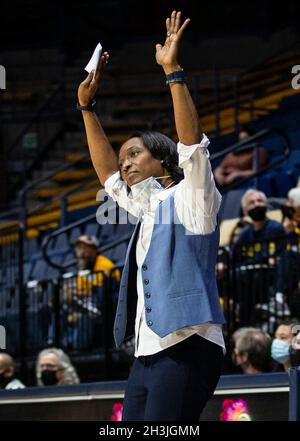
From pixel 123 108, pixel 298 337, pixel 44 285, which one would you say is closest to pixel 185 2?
pixel 123 108

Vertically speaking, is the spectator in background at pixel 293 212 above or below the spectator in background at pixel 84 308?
above

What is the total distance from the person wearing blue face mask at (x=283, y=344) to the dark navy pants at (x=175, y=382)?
3.20 meters

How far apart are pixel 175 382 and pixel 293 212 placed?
15.8 ft

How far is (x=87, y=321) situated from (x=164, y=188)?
573cm

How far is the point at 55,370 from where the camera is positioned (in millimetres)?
9297

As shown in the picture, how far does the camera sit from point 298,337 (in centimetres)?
636

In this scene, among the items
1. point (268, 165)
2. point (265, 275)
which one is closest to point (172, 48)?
point (265, 275)

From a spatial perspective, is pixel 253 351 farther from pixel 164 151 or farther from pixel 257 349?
pixel 164 151

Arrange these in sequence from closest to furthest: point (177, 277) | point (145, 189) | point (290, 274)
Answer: point (177, 277)
point (145, 189)
point (290, 274)

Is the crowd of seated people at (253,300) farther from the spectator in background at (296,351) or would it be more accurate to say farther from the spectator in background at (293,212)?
the spectator in background at (296,351)

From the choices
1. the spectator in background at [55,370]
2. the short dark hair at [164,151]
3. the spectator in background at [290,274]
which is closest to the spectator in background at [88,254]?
the spectator in background at [55,370]

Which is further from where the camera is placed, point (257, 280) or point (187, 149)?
point (257, 280)

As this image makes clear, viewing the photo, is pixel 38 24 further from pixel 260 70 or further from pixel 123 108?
pixel 260 70

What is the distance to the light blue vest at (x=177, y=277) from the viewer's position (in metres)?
4.71
